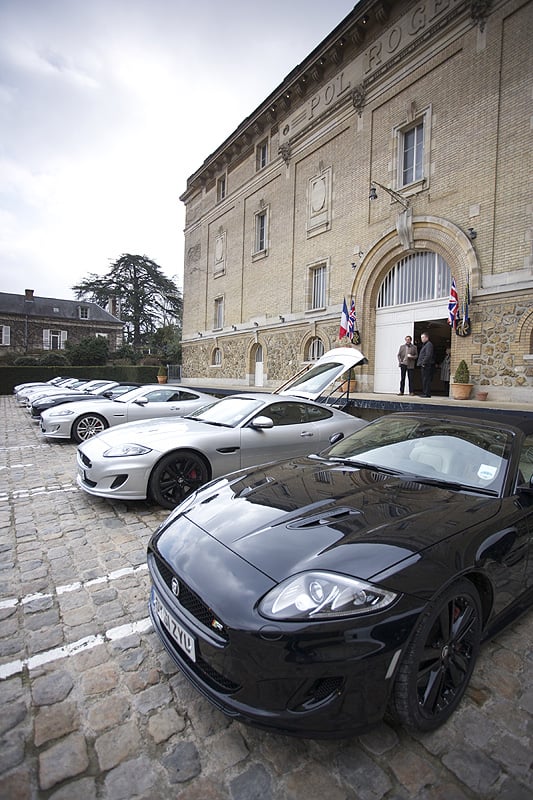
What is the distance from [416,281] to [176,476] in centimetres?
1099

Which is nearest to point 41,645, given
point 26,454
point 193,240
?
point 26,454

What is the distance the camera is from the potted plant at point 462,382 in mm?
10461

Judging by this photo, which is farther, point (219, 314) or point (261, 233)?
point (219, 314)

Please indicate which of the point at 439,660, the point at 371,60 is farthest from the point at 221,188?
the point at 439,660

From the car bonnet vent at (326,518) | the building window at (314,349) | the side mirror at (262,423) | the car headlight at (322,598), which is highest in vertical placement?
the building window at (314,349)

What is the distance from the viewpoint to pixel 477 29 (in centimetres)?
1062

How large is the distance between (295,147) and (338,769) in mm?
19719

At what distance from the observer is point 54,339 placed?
144ft

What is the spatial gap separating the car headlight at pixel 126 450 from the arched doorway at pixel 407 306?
34.3 ft

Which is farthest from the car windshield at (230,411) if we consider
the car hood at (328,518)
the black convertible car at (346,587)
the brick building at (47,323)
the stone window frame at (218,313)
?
the brick building at (47,323)

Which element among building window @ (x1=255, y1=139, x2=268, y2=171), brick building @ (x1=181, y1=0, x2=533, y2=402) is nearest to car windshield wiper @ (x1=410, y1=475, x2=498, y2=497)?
brick building @ (x1=181, y1=0, x2=533, y2=402)

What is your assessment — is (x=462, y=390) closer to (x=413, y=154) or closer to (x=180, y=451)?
(x=413, y=154)

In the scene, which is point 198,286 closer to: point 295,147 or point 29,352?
point 295,147

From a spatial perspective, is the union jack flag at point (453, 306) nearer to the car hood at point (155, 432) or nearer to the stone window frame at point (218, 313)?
the car hood at point (155, 432)
